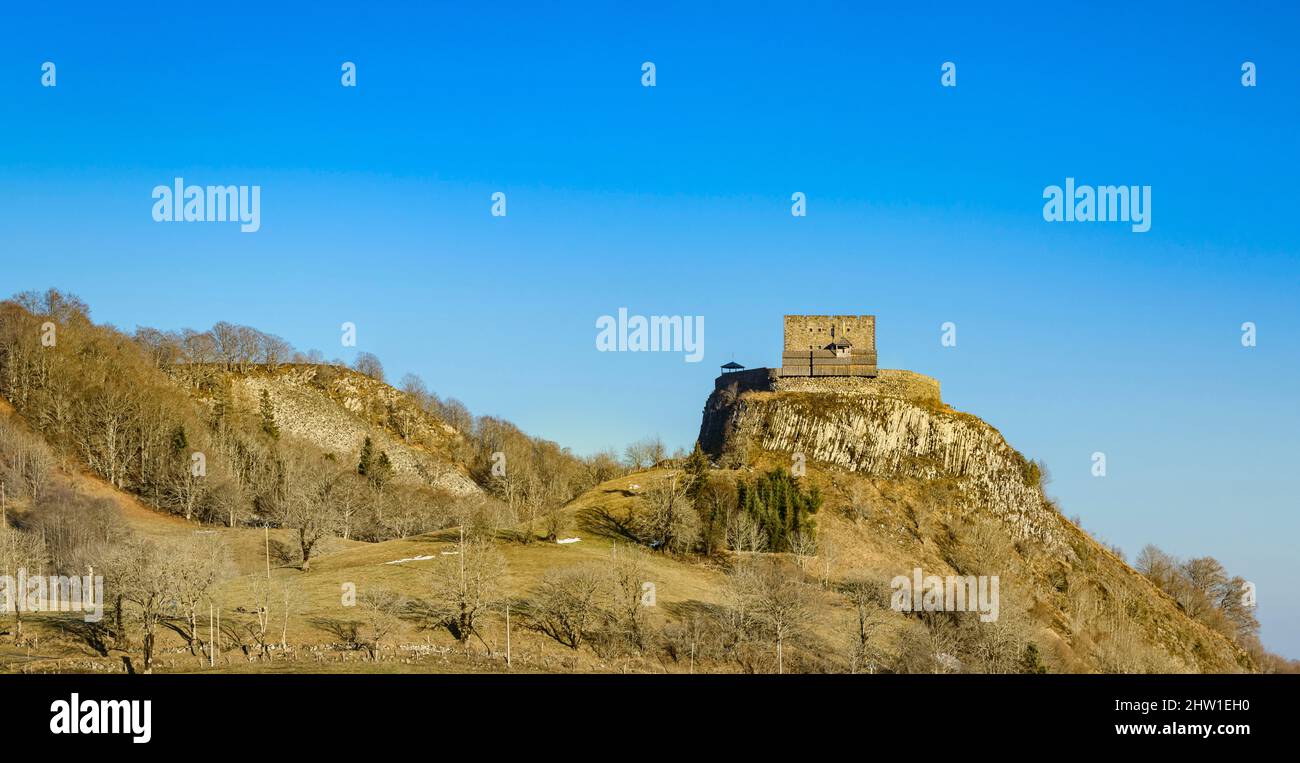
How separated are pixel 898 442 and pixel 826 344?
14.1m

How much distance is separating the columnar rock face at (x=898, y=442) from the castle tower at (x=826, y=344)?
11.5 ft

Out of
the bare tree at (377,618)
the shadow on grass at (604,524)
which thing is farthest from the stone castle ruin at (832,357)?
the bare tree at (377,618)

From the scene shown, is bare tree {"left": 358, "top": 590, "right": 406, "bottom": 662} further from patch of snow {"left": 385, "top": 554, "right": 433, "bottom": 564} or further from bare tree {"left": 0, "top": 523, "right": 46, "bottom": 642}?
bare tree {"left": 0, "top": 523, "right": 46, "bottom": 642}

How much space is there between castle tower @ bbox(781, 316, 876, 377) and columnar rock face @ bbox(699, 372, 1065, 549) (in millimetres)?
3508

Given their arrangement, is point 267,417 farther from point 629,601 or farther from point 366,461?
point 629,601

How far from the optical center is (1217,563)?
13262cm

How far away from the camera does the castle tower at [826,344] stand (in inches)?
5133

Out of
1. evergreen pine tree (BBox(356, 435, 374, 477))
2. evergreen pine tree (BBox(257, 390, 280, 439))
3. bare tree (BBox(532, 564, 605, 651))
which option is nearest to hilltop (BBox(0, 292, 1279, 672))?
bare tree (BBox(532, 564, 605, 651))

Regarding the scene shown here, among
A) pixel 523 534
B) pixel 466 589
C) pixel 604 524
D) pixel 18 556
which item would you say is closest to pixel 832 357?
pixel 604 524

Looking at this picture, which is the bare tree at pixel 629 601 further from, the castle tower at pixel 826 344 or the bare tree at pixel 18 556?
the castle tower at pixel 826 344

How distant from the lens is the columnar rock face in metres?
121

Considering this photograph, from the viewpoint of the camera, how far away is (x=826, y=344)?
131000 mm
